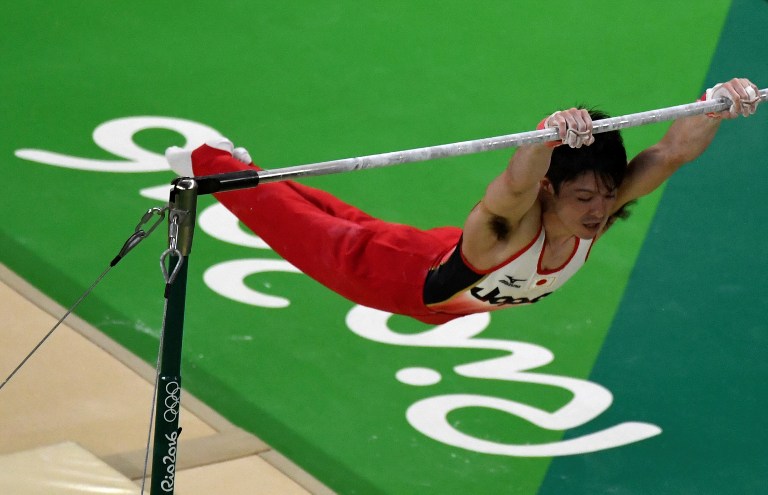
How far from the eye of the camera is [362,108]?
6.75 m

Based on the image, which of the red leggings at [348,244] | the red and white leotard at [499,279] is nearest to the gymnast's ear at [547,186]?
the red and white leotard at [499,279]

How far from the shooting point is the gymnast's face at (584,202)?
3.58 metres

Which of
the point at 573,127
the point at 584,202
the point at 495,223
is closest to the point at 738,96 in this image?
the point at 584,202

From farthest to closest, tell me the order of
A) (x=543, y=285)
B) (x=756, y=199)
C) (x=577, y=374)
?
(x=756, y=199) → (x=577, y=374) → (x=543, y=285)

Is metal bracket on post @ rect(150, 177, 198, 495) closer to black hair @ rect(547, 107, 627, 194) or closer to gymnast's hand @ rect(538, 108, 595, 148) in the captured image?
gymnast's hand @ rect(538, 108, 595, 148)

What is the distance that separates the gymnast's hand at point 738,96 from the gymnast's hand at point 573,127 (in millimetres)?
537

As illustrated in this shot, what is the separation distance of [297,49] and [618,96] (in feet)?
5.74

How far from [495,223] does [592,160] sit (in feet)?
1.04

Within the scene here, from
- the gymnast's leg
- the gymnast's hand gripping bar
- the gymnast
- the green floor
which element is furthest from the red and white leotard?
the green floor

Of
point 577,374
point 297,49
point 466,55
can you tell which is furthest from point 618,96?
point 577,374

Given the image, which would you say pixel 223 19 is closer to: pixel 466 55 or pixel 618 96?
pixel 466 55

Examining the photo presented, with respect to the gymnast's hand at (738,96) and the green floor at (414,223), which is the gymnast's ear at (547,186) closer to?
the gymnast's hand at (738,96)

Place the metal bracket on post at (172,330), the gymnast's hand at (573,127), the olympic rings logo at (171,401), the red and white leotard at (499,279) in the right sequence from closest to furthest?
the metal bracket on post at (172,330) → the olympic rings logo at (171,401) → the gymnast's hand at (573,127) → the red and white leotard at (499,279)

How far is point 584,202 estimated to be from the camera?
359cm
